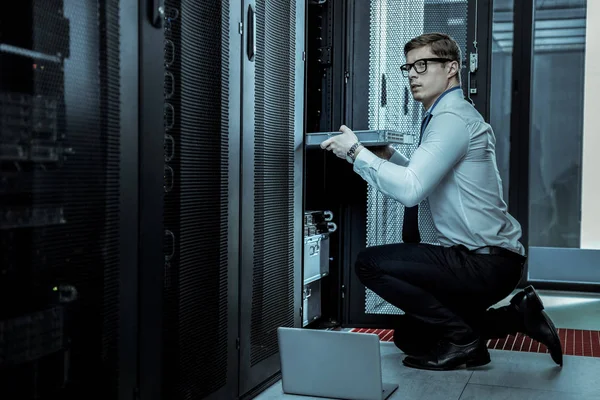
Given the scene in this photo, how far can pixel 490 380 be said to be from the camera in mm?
2418

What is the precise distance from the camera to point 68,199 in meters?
1.25

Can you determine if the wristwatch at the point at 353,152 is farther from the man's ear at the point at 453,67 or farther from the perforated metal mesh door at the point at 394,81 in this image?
the perforated metal mesh door at the point at 394,81

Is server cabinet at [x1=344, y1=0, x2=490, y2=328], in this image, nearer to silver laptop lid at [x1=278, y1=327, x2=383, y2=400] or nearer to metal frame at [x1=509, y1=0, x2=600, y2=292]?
silver laptop lid at [x1=278, y1=327, x2=383, y2=400]

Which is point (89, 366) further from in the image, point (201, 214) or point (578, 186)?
point (578, 186)

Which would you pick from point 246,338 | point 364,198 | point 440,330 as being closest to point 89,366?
point 246,338

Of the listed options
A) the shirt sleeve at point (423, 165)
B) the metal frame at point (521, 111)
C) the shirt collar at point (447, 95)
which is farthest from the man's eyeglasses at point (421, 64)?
the metal frame at point (521, 111)

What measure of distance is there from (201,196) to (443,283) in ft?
3.86

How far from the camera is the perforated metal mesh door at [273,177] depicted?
2203mm

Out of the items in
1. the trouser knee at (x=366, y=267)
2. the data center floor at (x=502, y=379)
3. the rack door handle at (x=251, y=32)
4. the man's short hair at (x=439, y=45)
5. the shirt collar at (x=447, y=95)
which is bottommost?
the data center floor at (x=502, y=379)

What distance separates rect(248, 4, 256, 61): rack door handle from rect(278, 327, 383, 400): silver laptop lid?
841 millimetres

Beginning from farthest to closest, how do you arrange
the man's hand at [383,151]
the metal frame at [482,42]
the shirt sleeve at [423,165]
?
1. the metal frame at [482,42]
2. the man's hand at [383,151]
3. the shirt sleeve at [423,165]

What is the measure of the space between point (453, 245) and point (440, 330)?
33 centimetres

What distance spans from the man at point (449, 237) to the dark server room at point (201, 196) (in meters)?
0.15

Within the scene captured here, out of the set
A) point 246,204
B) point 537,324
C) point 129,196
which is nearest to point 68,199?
point 129,196
